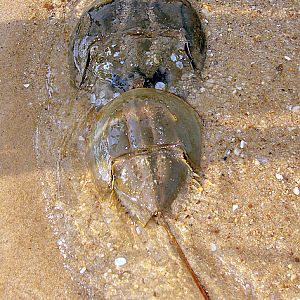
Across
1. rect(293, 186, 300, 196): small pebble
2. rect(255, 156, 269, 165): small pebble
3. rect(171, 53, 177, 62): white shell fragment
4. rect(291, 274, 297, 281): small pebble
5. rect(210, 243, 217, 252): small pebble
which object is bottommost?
rect(291, 274, 297, 281): small pebble

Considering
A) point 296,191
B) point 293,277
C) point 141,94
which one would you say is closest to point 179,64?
point 141,94

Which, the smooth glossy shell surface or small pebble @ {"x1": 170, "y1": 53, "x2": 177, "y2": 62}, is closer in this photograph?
the smooth glossy shell surface

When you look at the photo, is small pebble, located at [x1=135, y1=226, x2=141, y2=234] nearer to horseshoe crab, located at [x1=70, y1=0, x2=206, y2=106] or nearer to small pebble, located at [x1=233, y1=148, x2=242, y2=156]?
small pebble, located at [x1=233, y1=148, x2=242, y2=156]

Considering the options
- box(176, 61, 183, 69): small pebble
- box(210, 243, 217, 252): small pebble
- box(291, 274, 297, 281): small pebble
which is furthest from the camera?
box(176, 61, 183, 69): small pebble

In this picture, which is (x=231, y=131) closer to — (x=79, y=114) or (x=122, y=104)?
(x=122, y=104)

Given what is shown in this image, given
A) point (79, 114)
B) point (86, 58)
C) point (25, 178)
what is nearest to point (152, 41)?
point (86, 58)

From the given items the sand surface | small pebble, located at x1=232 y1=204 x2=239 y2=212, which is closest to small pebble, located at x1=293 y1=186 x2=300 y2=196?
the sand surface

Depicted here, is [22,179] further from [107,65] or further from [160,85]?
[160,85]

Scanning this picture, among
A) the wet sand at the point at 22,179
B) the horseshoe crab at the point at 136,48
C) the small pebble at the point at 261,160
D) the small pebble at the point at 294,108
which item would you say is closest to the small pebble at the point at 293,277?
the small pebble at the point at 261,160
